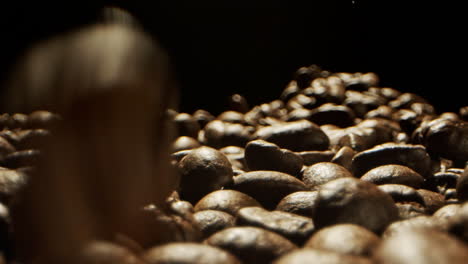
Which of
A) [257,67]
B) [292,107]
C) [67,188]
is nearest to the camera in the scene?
[67,188]

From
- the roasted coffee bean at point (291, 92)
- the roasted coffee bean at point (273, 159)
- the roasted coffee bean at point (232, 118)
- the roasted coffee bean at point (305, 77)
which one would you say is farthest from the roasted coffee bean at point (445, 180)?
the roasted coffee bean at point (305, 77)

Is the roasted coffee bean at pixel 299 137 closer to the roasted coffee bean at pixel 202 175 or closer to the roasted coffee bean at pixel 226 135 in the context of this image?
the roasted coffee bean at pixel 226 135

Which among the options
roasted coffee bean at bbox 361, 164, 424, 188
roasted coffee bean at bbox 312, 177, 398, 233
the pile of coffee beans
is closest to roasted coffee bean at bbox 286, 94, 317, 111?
the pile of coffee beans

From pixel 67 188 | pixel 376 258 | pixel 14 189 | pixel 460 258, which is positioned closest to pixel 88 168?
pixel 67 188

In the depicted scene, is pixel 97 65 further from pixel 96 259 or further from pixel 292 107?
pixel 292 107

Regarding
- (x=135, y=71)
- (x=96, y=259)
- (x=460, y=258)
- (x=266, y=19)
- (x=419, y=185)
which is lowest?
(x=419, y=185)

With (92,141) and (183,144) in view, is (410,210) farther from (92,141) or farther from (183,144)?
(183,144)

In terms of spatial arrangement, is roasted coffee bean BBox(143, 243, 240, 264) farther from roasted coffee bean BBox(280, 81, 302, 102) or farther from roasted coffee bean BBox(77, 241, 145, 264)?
roasted coffee bean BBox(280, 81, 302, 102)
